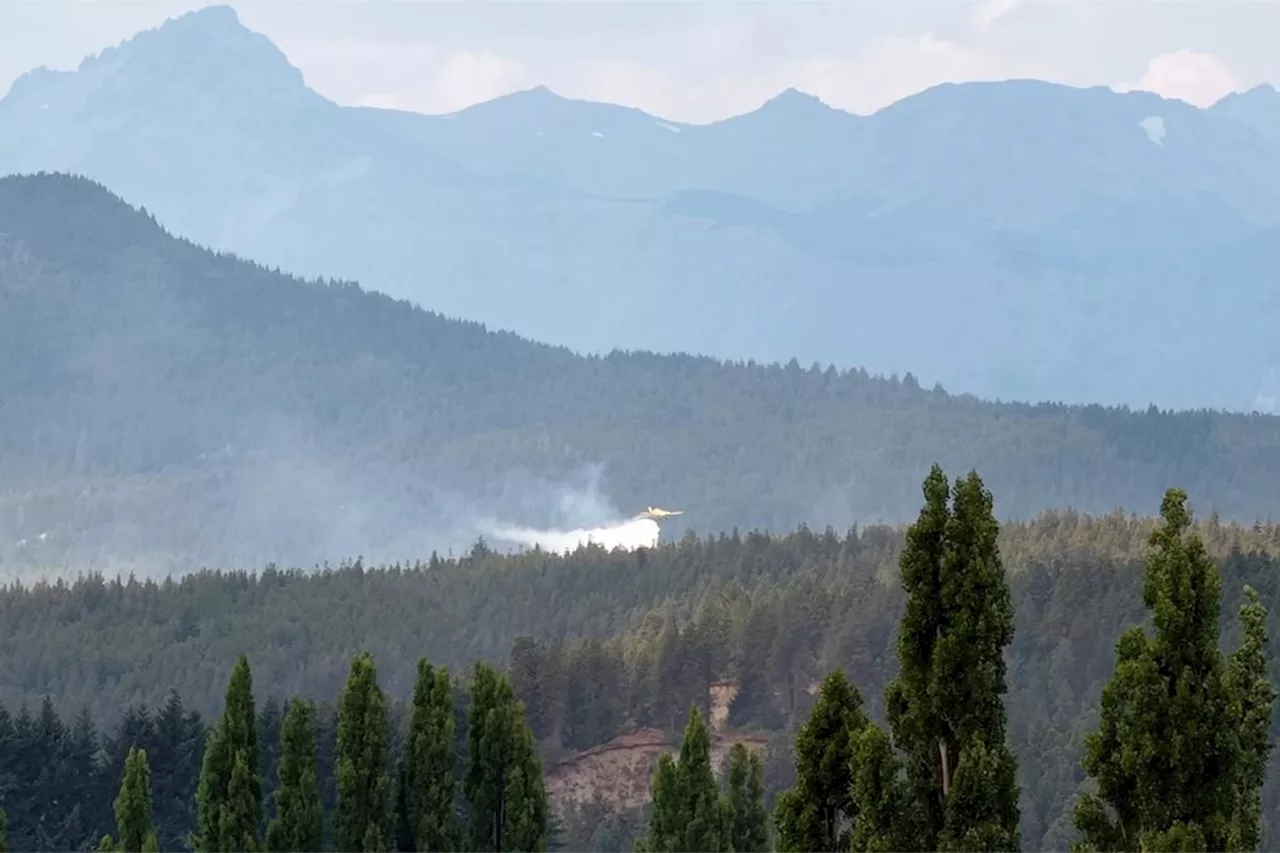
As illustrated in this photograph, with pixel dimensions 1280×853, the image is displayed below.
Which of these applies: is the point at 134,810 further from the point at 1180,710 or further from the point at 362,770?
the point at 1180,710

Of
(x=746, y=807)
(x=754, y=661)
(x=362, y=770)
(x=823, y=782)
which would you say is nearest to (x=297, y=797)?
(x=362, y=770)

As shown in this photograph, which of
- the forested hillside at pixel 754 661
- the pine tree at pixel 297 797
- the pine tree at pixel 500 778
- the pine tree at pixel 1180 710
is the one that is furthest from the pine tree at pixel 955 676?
the forested hillside at pixel 754 661

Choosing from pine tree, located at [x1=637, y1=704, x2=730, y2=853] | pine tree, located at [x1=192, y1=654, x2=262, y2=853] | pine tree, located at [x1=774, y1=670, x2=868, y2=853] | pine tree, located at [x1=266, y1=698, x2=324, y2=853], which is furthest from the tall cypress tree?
pine tree, located at [x1=774, y1=670, x2=868, y2=853]

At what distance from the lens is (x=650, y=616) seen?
634 ft

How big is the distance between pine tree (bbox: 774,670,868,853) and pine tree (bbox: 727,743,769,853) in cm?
3362

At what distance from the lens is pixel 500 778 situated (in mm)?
72750

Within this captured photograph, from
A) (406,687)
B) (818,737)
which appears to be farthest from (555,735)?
(818,737)

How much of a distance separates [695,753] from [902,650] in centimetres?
3184

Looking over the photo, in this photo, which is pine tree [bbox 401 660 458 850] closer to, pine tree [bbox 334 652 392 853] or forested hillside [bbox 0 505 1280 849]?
pine tree [bbox 334 652 392 853]

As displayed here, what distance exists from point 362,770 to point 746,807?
1404 centimetres

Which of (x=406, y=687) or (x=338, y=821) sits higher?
(x=406, y=687)

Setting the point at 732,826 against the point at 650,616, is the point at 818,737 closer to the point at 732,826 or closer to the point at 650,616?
the point at 732,826

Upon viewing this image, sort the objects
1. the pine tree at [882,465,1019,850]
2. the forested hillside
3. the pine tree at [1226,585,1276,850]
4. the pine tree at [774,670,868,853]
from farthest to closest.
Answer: the forested hillside → the pine tree at [774,670,868,853] → the pine tree at [882,465,1019,850] → the pine tree at [1226,585,1276,850]

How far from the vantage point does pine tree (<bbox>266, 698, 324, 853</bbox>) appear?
241 ft
